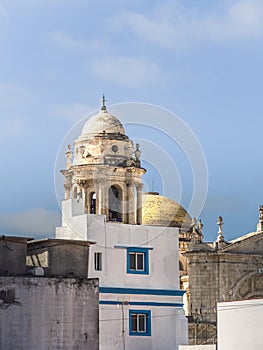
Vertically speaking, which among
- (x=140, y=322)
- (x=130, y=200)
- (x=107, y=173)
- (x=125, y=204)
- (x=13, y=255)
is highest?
(x=107, y=173)

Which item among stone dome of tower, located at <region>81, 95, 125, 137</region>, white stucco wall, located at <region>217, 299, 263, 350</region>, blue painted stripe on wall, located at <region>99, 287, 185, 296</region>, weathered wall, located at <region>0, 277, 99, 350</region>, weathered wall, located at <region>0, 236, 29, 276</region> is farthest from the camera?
stone dome of tower, located at <region>81, 95, 125, 137</region>

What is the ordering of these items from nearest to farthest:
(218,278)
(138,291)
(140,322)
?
(140,322) → (138,291) → (218,278)

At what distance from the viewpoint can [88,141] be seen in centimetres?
5619

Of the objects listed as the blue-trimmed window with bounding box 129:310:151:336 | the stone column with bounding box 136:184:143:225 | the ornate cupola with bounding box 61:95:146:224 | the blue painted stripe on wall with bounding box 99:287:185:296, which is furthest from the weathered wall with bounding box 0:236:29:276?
the stone column with bounding box 136:184:143:225

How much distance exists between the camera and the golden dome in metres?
69.5

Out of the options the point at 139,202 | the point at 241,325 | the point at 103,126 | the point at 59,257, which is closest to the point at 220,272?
the point at 139,202

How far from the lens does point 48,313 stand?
35.1 m

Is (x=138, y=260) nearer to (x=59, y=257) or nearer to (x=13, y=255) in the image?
(x=59, y=257)

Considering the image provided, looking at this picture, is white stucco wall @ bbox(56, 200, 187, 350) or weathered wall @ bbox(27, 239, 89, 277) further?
white stucco wall @ bbox(56, 200, 187, 350)

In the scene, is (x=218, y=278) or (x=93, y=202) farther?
(x=218, y=278)

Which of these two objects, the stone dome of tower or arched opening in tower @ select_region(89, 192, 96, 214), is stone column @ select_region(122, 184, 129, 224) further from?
the stone dome of tower

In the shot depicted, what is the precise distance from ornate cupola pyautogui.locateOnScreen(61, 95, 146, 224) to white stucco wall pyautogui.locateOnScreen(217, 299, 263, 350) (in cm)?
1915

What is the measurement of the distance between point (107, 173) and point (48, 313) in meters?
20.9

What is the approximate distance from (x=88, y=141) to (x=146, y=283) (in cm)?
1346
